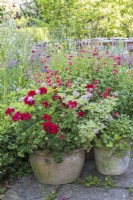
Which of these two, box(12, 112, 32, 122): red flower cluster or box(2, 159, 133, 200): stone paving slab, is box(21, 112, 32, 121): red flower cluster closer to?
box(12, 112, 32, 122): red flower cluster

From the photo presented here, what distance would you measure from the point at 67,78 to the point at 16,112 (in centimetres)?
75

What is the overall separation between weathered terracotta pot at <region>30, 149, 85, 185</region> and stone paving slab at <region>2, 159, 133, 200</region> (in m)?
0.06

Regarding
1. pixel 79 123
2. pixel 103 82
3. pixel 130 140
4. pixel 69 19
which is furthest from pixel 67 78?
pixel 69 19

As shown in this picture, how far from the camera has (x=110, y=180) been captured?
8.93 feet

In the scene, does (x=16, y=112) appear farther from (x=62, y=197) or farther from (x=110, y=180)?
(x=110, y=180)

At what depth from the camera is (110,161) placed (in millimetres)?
2793

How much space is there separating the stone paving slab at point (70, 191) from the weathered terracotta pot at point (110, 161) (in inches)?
2.2

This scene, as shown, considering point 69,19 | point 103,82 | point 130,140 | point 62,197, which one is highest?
point 69,19

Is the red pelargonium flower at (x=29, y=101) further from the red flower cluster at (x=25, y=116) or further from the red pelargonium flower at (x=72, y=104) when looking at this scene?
the red pelargonium flower at (x=72, y=104)

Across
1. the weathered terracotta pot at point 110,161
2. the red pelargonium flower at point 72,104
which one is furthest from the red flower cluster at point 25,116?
the weathered terracotta pot at point 110,161

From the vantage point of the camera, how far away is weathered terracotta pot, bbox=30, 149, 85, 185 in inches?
104

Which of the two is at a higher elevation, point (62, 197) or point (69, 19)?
point (69, 19)

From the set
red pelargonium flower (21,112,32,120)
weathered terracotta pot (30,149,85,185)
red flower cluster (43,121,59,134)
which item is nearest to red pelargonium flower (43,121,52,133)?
red flower cluster (43,121,59,134)

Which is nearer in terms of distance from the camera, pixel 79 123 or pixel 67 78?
pixel 79 123
